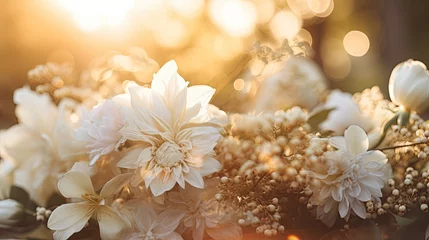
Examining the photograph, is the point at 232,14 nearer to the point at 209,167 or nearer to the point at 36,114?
the point at 36,114

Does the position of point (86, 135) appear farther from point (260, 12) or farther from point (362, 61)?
point (362, 61)

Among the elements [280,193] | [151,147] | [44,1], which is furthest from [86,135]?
[44,1]

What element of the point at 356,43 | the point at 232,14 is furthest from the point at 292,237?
the point at 356,43

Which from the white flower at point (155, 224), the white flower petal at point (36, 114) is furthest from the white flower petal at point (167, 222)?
the white flower petal at point (36, 114)

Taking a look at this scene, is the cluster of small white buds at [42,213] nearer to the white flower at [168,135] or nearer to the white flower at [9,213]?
the white flower at [9,213]

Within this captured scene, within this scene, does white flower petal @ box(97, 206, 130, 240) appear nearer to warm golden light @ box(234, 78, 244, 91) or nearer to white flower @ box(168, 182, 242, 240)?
white flower @ box(168, 182, 242, 240)

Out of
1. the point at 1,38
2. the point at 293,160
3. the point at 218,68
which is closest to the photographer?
the point at 293,160
